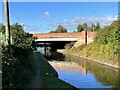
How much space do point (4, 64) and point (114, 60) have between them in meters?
40.1

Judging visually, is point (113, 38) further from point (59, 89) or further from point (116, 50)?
point (59, 89)

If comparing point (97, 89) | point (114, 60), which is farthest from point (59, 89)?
point (114, 60)

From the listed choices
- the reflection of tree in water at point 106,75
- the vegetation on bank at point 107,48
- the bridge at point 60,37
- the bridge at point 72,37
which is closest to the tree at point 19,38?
the reflection of tree in water at point 106,75

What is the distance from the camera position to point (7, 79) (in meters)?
18.7

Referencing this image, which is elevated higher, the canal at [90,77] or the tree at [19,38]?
the tree at [19,38]

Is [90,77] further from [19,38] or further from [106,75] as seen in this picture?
[19,38]

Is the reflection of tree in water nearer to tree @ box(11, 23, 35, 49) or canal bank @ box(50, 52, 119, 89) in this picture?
canal bank @ box(50, 52, 119, 89)

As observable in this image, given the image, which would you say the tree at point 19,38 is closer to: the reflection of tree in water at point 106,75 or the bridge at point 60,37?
the reflection of tree in water at point 106,75

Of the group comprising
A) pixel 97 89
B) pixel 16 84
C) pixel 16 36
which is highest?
pixel 16 36

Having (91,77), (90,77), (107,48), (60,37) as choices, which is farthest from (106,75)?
(60,37)

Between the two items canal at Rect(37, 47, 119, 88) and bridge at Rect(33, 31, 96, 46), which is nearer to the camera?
canal at Rect(37, 47, 119, 88)

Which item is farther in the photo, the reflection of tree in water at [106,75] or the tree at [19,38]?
the tree at [19,38]

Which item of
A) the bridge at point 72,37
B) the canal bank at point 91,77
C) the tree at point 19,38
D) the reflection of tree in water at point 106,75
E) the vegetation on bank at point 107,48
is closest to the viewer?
the canal bank at point 91,77

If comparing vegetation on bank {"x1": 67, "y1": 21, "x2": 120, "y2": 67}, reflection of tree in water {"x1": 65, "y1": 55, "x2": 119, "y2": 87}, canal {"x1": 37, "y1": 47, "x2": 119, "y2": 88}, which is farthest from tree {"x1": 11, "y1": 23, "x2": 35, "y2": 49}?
vegetation on bank {"x1": 67, "y1": 21, "x2": 120, "y2": 67}
